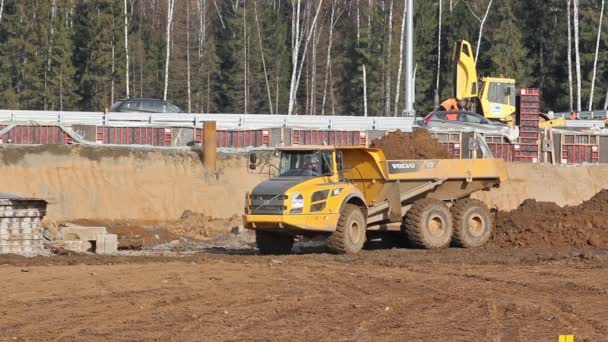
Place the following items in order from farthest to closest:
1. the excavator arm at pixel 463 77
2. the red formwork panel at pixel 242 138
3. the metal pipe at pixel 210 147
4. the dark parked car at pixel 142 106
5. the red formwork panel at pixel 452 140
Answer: the excavator arm at pixel 463 77 < the dark parked car at pixel 142 106 < the red formwork panel at pixel 452 140 < the red formwork panel at pixel 242 138 < the metal pipe at pixel 210 147

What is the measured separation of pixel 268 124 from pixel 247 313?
2436 centimetres

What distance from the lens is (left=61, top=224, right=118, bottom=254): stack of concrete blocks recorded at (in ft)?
73.3

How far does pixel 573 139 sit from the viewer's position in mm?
34969

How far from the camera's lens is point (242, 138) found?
33.1 meters

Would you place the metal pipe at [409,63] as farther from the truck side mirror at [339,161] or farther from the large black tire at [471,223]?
the truck side mirror at [339,161]

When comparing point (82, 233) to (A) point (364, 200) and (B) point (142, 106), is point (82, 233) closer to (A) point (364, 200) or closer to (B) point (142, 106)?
(A) point (364, 200)

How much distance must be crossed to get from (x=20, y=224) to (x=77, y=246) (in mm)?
1669

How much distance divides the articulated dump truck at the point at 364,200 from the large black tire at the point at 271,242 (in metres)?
0.02

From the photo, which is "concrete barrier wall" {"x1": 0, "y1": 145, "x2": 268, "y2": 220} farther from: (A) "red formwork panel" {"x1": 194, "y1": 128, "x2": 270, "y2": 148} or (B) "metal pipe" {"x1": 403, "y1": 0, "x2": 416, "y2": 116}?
(B) "metal pipe" {"x1": 403, "y1": 0, "x2": 416, "y2": 116}

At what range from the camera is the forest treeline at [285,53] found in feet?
178

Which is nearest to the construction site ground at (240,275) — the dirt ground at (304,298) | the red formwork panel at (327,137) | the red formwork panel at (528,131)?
the dirt ground at (304,298)

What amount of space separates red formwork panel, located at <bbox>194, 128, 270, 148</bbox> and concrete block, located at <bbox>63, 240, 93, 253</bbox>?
10.7 meters

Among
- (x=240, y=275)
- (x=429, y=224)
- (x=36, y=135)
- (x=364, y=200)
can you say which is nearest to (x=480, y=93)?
(x=36, y=135)

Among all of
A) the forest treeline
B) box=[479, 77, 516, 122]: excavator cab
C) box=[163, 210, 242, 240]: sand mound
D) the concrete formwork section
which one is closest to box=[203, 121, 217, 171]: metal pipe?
the concrete formwork section
